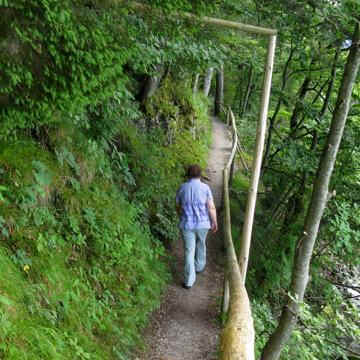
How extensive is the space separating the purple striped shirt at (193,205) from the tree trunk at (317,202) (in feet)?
5.34

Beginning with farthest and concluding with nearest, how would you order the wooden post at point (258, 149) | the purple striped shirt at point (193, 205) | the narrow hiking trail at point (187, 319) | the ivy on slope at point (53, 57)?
the purple striped shirt at point (193, 205) → the narrow hiking trail at point (187, 319) → the wooden post at point (258, 149) → the ivy on slope at point (53, 57)

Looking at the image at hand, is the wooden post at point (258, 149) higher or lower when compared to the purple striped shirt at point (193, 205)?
higher

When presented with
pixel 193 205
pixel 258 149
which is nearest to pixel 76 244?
pixel 193 205

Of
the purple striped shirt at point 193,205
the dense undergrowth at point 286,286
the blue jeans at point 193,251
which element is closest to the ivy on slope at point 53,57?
the purple striped shirt at point 193,205

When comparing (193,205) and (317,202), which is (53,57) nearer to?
(193,205)

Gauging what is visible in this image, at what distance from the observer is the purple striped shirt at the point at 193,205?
607cm

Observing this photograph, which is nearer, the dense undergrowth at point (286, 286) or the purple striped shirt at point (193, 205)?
the dense undergrowth at point (286, 286)

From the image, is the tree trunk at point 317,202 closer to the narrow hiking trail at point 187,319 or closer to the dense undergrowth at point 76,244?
the narrow hiking trail at point 187,319

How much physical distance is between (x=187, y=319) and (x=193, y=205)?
168 cm

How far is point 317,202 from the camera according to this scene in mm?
4953

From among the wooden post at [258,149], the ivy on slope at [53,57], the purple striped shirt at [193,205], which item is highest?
the ivy on slope at [53,57]

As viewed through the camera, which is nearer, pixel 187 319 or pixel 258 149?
pixel 258 149

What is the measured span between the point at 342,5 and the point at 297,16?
68 cm

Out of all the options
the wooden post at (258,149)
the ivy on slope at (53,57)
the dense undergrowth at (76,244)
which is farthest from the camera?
the wooden post at (258,149)
